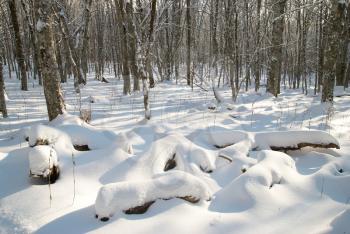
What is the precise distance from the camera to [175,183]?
3.42 metres

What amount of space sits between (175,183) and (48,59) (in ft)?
11.3

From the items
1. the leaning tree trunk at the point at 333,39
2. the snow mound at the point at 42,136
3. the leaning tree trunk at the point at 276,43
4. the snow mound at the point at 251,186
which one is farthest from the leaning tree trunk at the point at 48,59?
the leaning tree trunk at the point at 276,43

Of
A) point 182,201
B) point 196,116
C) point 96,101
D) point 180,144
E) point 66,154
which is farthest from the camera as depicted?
point 96,101

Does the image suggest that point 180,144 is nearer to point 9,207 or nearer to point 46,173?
point 46,173

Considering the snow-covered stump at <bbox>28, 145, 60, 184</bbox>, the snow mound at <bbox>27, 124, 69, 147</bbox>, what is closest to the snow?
the snow-covered stump at <bbox>28, 145, 60, 184</bbox>

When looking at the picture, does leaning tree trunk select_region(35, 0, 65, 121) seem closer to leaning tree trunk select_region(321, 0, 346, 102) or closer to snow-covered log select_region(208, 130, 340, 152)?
snow-covered log select_region(208, 130, 340, 152)

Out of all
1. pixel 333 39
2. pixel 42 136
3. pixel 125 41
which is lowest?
pixel 42 136

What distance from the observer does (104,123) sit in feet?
21.9

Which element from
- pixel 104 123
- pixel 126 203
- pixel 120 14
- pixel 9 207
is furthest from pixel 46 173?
pixel 120 14

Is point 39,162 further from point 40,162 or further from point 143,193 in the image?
point 143,193

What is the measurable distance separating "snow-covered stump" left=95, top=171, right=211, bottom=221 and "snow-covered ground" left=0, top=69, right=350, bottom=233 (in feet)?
0.03

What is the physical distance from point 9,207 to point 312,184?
347 cm

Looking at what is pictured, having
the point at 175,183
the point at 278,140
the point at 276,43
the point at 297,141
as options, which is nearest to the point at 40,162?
the point at 175,183

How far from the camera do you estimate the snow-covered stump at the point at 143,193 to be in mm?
3076
